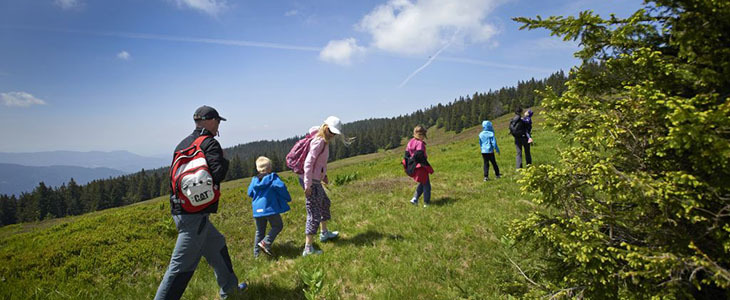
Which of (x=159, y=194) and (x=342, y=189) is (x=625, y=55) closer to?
(x=342, y=189)

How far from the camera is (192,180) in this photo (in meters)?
3.85

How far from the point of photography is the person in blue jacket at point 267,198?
6.26 metres

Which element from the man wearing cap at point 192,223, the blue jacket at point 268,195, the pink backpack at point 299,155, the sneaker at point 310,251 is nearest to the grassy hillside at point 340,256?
the sneaker at point 310,251

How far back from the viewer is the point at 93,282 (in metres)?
6.04

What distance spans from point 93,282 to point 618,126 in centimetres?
902

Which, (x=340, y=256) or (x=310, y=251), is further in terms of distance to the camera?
(x=310, y=251)

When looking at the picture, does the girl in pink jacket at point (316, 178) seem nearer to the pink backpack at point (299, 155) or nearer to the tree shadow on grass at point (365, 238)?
the pink backpack at point (299, 155)

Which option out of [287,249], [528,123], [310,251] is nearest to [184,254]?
[310,251]

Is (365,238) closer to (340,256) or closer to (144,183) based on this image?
(340,256)

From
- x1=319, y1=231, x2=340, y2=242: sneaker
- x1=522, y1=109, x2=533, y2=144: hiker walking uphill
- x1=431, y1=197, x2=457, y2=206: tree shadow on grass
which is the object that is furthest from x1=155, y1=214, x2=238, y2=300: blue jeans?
x1=522, y1=109, x2=533, y2=144: hiker walking uphill

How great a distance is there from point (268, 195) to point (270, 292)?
2023 millimetres

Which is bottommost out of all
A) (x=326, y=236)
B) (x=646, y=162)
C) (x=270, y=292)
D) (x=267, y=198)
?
(x=270, y=292)

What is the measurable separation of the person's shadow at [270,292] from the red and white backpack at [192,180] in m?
1.79

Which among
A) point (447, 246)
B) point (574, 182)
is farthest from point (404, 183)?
point (574, 182)
